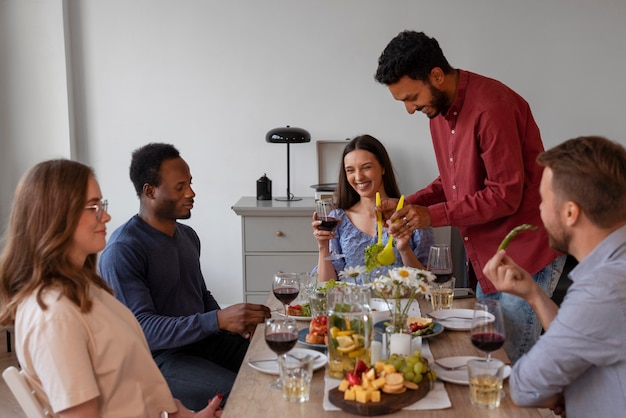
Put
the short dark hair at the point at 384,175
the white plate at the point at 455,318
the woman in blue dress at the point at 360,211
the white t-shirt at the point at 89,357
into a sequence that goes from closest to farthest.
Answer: the white t-shirt at the point at 89,357 → the white plate at the point at 455,318 → the woman in blue dress at the point at 360,211 → the short dark hair at the point at 384,175

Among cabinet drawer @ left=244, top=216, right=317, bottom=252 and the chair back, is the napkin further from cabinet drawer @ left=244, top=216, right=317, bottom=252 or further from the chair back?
cabinet drawer @ left=244, top=216, right=317, bottom=252

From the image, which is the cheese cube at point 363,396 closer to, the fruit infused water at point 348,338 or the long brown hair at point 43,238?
the fruit infused water at point 348,338

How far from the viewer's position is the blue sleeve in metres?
2.35

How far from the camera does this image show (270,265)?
4.32 m

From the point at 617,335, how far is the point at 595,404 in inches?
7.0

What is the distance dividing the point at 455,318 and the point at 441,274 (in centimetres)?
16

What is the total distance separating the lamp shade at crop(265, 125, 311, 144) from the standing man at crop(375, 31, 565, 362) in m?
1.71

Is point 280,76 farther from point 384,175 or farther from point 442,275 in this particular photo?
point 442,275

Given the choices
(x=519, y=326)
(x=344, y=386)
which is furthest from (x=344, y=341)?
(x=519, y=326)

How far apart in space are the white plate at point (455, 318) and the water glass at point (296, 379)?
643 millimetres

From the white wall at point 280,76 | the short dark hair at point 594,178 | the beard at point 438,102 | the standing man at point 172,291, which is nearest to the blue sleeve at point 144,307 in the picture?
the standing man at point 172,291

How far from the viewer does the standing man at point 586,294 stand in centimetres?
147

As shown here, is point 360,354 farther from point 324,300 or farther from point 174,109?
point 174,109

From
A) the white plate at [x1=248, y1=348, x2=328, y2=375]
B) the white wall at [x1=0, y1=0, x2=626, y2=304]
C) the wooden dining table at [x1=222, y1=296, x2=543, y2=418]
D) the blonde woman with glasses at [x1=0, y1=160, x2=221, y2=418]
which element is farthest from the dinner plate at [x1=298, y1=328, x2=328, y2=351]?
the white wall at [x1=0, y1=0, x2=626, y2=304]
